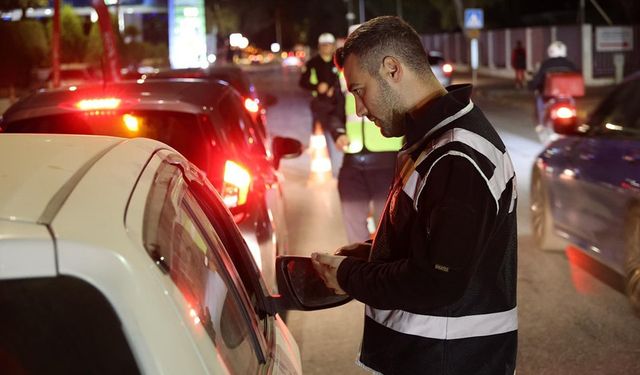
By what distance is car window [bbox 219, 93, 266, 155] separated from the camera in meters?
6.15

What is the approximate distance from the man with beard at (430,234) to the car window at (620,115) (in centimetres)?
428

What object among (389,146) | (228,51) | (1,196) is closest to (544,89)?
(389,146)

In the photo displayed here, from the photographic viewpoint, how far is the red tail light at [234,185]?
5715 millimetres

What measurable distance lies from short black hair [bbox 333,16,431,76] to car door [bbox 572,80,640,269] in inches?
153

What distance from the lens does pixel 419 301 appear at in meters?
2.64

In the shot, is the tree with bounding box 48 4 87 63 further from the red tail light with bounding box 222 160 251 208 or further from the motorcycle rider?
the red tail light with bounding box 222 160 251 208

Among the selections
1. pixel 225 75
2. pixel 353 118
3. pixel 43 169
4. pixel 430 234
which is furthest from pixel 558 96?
pixel 43 169

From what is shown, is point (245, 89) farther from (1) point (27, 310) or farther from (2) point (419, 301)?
(1) point (27, 310)

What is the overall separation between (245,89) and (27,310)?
1061 centimetres

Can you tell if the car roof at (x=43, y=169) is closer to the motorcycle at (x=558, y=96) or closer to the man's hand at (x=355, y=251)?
the man's hand at (x=355, y=251)

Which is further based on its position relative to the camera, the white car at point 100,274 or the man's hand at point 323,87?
the man's hand at point 323,87

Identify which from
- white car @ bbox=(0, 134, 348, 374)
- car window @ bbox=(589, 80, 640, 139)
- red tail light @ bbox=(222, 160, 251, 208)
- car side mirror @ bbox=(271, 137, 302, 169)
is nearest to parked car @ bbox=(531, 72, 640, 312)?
car window @ bbox=(589, 80, 640, 139)

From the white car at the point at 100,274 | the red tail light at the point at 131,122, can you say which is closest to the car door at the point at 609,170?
the red tail light at the point at 131,122

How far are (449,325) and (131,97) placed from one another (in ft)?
11.3
